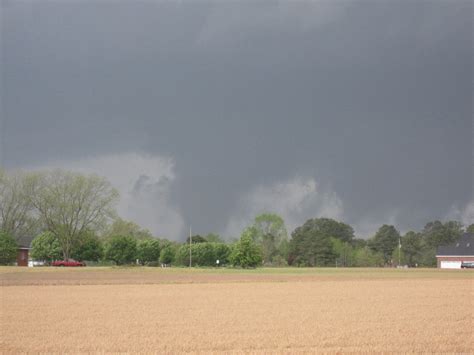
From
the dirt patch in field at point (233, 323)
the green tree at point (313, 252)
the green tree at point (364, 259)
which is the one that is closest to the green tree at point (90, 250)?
the green tree at point (313, 252)

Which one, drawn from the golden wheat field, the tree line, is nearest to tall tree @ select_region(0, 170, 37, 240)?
the tree line

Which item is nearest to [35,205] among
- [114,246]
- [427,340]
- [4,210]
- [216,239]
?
[4,210]

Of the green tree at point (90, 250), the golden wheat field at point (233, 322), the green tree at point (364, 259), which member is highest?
the green tree at point (90, 250)

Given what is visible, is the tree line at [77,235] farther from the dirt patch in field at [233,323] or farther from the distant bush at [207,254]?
the dirt patch in field at [233,323]

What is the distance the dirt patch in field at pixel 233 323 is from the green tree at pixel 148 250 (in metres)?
85.8

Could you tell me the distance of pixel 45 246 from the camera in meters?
113

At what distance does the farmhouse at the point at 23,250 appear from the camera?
120 meters

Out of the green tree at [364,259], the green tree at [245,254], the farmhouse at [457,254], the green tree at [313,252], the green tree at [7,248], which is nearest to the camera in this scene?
the green tree at [7,248]

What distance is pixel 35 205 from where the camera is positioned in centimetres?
11606

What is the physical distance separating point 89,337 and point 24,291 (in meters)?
29.4

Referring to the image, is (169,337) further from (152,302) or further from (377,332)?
(152,302)

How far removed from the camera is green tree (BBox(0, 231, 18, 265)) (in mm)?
104750

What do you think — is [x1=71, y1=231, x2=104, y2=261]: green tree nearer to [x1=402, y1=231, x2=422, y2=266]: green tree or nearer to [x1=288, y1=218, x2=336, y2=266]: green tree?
[x1=288, y1=218, x2=336, y2=266]: green tree

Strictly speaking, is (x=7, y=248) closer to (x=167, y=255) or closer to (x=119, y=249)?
(x=119, y=249)
